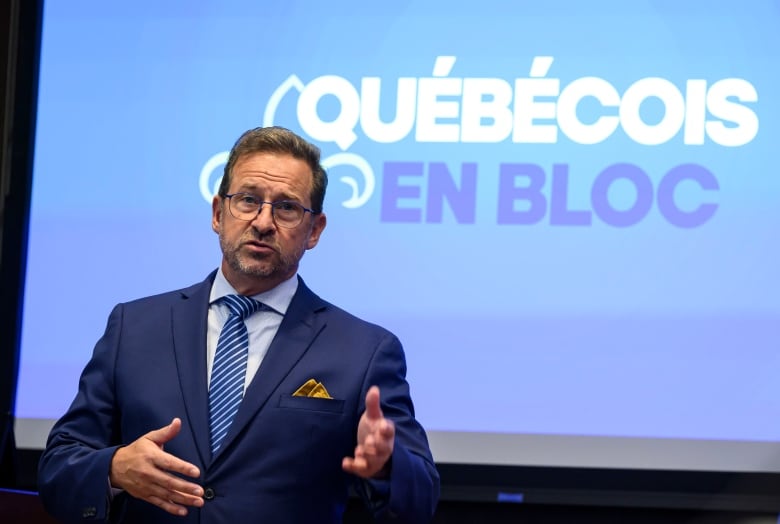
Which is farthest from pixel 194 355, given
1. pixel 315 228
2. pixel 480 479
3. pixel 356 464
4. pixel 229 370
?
pixel 480 479

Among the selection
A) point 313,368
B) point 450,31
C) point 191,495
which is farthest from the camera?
point 450,31

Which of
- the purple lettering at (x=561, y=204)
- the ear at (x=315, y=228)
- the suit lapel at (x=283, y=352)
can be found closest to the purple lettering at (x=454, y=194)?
the purple lettering at (x=561, y=204)

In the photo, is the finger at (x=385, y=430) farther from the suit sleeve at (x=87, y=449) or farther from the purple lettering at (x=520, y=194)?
the purple lettering at (x=520, y=194)

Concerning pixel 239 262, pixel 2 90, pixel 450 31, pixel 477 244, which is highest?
pixel 450 31

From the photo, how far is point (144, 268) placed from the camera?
368 centimetres

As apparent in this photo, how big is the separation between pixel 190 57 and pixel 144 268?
0.79 m

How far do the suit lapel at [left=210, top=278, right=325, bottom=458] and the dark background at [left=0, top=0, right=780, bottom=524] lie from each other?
1.59 meters

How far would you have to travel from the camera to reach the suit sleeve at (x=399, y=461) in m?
1.82

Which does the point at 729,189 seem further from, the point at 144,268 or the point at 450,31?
the point at 144,268

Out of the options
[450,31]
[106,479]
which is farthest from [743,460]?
[106,479]

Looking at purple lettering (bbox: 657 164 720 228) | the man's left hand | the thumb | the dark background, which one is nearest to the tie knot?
the thumb

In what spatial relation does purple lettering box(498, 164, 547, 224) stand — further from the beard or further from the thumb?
the thumb

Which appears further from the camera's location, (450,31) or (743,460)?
(450,31)

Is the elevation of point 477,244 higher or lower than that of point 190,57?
lower
